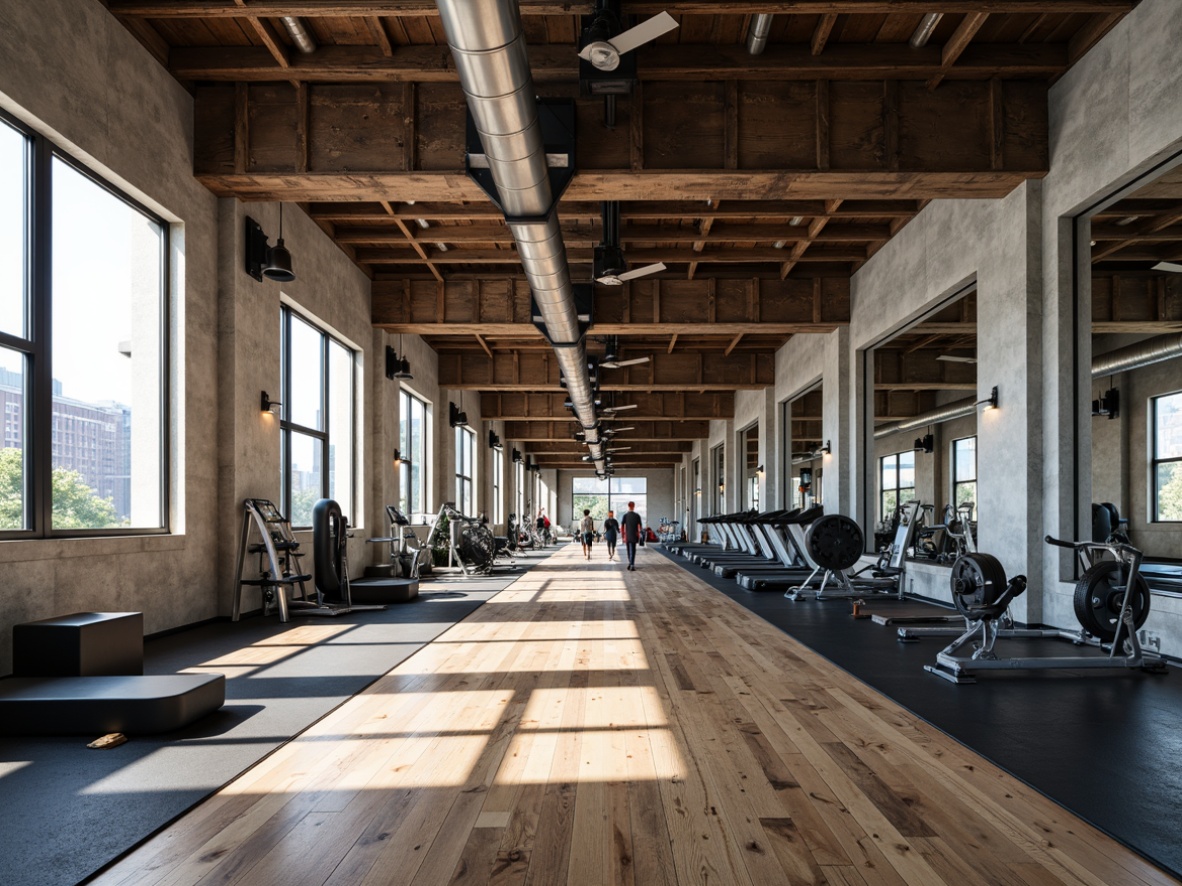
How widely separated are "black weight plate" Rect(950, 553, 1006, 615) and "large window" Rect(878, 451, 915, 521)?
17273 mm

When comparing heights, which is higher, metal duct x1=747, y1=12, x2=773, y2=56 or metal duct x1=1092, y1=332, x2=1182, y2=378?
metal duct x1=747, y1=12, x2=773, y2=56

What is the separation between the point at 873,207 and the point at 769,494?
330 inches

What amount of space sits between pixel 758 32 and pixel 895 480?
64.1ft

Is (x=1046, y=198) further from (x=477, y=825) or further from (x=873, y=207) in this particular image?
(x=477, y=825)

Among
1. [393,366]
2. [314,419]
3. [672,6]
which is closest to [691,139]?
[672,6]

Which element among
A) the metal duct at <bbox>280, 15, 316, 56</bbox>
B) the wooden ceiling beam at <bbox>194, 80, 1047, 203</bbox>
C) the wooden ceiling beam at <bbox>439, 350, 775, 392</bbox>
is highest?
the metal duct at <bbox>280, 15, 316, 56</bbox>

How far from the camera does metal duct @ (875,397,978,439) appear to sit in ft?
51.7

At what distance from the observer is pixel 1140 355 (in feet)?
37.4

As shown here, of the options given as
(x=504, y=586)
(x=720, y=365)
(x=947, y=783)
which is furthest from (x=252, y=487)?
(x=720, y=365)

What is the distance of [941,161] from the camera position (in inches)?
264

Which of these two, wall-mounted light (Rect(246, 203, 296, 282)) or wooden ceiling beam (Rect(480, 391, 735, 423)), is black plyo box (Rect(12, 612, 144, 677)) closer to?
wall-mounted light (Rect(246, 203, 296, 282))

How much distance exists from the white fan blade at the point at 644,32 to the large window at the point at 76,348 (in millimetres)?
3730

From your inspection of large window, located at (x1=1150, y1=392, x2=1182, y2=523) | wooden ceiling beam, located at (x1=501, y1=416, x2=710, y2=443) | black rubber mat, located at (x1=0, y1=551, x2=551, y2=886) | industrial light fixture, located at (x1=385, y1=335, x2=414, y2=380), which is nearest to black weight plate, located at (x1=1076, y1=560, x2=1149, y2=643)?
black rubber mat, located at (x1=0, y1=551, x2=551, y2=886)

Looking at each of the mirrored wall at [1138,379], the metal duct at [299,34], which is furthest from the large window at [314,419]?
the mirrored wall at [1138,379]
